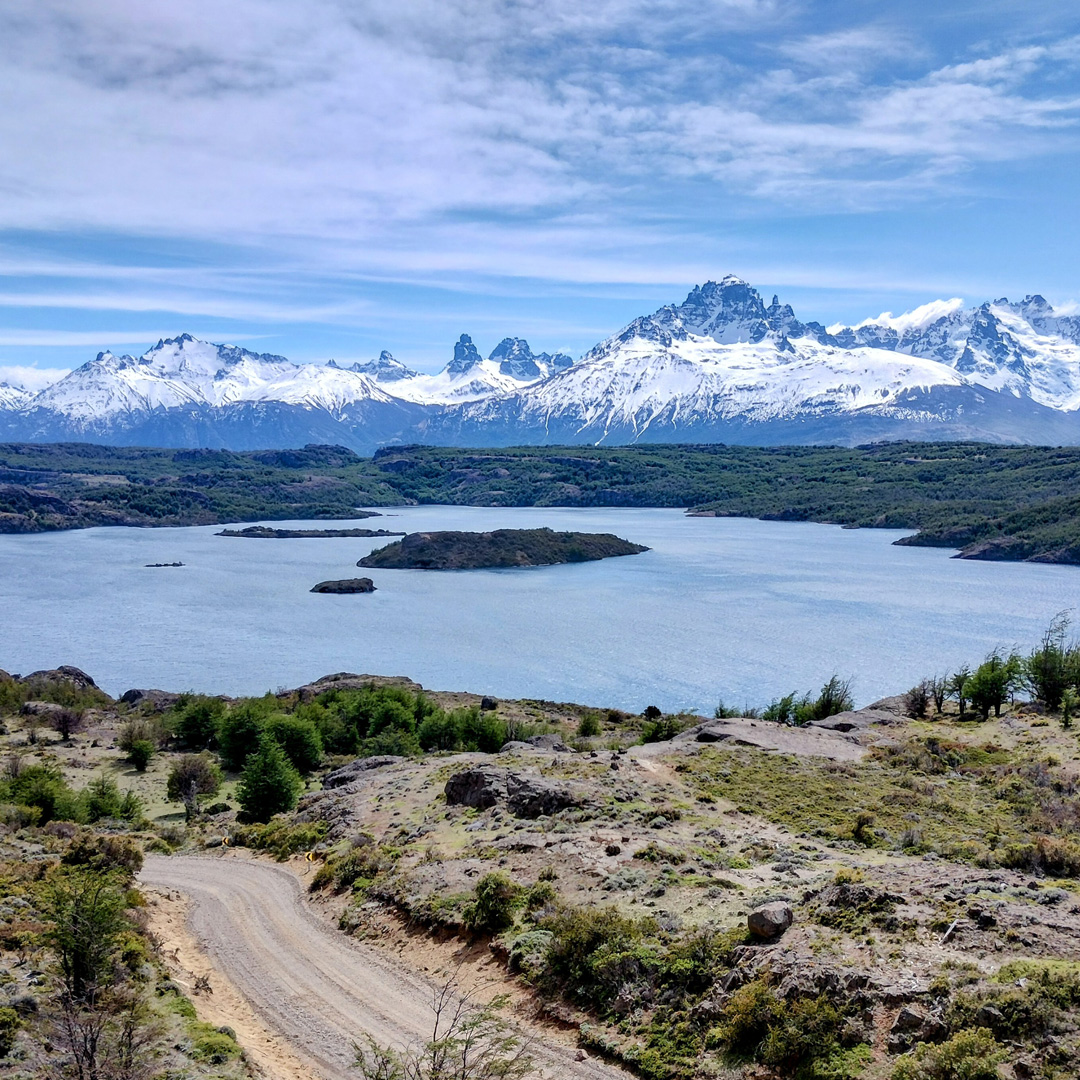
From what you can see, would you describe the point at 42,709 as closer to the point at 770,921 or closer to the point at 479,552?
the point at 770,921

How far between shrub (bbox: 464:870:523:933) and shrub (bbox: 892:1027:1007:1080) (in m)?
10.0

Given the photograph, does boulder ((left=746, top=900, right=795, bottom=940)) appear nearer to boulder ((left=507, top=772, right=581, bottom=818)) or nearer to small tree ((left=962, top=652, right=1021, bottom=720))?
boulder ((left=507, top=772, right=581, bottom=818))

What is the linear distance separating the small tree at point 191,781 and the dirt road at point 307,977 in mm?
18273

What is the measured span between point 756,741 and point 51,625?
10817 cm

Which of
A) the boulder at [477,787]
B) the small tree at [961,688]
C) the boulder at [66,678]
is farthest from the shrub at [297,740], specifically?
the small tree at [961,688]

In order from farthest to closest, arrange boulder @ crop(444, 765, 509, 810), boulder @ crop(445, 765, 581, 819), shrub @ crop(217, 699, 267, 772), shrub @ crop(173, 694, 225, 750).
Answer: shrub @ crop(173, 694, 225, 750)
shrub @ crop(217, 699, 267, 772)
boulder @ crop(444, 765, 509, 810)
boulder @ crop(445, 765, 581, 819)

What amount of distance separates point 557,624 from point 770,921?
344 feet

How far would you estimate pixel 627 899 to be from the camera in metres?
23.2

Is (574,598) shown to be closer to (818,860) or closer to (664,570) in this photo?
(664,570)

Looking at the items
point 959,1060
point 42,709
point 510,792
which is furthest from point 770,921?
point 42,709

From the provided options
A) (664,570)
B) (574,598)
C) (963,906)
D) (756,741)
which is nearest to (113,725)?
(756,741)

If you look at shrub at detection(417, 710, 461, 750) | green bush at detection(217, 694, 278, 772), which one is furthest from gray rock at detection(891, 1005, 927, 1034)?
green bush at detection(217, 694, 278, 772)

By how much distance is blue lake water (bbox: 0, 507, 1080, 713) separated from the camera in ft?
308

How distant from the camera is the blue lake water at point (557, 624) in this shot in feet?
308
